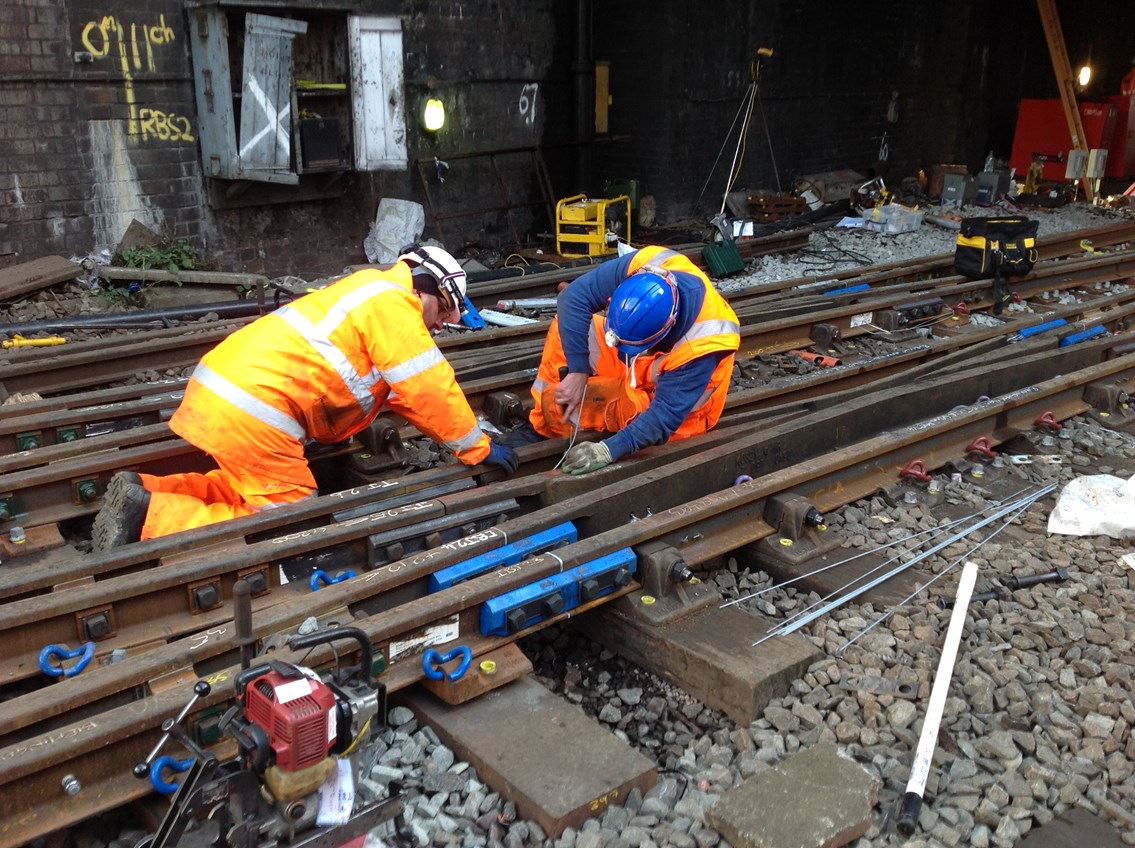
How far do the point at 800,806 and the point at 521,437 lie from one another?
113 inches

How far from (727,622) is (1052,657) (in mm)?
1316

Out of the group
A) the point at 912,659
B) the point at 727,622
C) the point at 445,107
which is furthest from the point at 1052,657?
the point at 445,107

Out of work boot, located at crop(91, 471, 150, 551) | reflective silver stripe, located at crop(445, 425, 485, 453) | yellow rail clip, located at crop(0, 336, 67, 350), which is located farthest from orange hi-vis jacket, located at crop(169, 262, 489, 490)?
yellow rail clip, located at crop(0, 336, 67, 350)

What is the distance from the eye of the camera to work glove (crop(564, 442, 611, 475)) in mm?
4828

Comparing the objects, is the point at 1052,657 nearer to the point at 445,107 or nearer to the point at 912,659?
the point at 912,659

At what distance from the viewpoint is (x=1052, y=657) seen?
13.2 feet

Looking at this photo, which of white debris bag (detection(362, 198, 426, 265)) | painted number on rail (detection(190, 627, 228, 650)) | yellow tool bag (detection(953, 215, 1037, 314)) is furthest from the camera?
white debris bag (detection(362, 198, 426, 265))

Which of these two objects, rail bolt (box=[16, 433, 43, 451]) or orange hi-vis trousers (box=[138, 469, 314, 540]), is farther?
rail bolt (box=[16, 433, 43, 451])

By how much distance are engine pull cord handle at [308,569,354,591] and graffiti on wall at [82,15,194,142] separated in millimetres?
8330

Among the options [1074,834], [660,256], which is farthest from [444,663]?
[660,256]

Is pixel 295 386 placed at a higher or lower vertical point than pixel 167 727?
higher

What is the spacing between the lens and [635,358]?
5066 millimetres

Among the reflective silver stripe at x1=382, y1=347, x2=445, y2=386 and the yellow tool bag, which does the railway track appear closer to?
the yellow tool bag

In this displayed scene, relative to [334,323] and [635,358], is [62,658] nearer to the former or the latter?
[334,323]
